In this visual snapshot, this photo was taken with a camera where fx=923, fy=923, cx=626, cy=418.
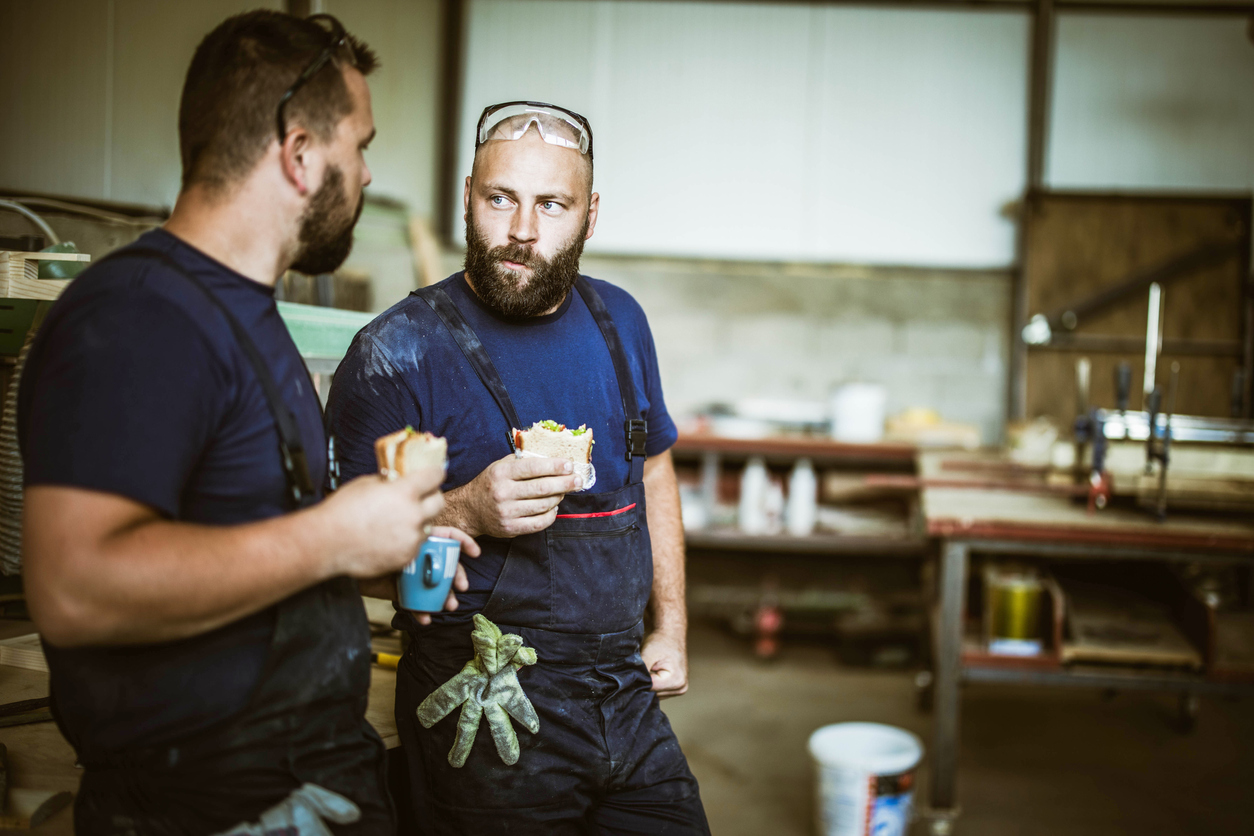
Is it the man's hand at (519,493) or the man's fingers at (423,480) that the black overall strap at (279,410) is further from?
the man's hand at (519,493)

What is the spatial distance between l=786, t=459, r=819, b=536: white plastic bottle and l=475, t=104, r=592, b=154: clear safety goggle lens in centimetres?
367

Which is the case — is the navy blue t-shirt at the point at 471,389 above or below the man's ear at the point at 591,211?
below

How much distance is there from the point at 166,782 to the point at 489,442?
0.81 meters

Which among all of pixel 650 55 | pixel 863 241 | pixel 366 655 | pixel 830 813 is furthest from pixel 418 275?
pixel 366 655

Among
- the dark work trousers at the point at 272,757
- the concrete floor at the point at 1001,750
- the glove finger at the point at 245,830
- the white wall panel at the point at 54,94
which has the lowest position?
the concrete floor at the point at 1001,750

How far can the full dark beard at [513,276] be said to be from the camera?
5.93 ft

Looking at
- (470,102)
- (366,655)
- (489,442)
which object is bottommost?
(366,655)

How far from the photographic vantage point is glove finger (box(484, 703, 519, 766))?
1.66 metres

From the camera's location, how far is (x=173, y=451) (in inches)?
41.1

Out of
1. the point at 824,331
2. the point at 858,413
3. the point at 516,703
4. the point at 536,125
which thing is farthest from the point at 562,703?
the point at 824,331

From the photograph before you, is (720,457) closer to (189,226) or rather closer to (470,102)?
(470,102)

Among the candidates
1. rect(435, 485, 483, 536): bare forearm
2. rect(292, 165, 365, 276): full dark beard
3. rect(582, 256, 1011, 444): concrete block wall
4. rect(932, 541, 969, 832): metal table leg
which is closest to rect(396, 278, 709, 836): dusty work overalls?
rect(435, 485, 483, 536): bare forearm

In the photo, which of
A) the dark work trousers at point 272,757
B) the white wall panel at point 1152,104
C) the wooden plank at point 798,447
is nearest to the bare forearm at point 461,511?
the dark work trousers at point 272,757

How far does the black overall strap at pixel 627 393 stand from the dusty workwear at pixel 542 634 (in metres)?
0.05
